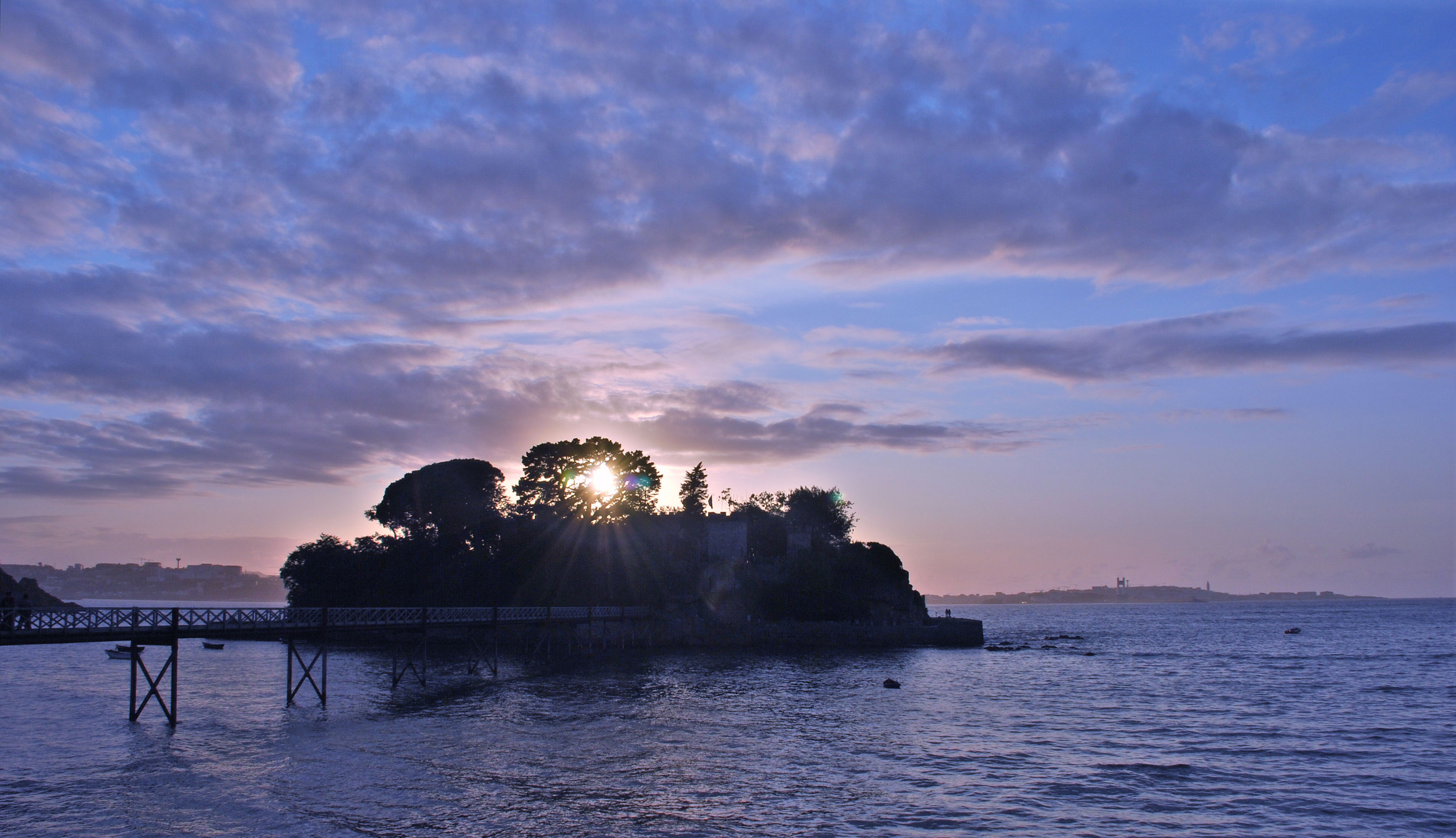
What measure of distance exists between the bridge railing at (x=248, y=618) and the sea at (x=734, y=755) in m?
3.92

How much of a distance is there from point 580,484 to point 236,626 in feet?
222

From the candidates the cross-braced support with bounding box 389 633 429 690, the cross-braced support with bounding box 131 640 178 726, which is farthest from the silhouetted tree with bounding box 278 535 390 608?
the cross-braced support with bounding box 131 640 178 726

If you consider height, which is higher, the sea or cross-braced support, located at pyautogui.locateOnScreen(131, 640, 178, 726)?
cross-braced support, located at pyautogui.locateOnScreen(131, 640, 178, 726)

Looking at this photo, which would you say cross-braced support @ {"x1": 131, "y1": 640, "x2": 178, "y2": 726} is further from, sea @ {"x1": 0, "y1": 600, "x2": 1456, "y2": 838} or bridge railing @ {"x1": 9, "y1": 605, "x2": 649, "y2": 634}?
bridge railing @ {"x1": 9, "y1": 605, "x2": 649, "y2": 634}

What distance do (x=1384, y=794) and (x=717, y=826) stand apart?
20.8 m

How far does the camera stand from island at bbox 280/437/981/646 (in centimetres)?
9012

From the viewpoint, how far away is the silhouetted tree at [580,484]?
10744 centimetres

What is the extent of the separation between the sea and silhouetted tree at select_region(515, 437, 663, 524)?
43811 millimetres

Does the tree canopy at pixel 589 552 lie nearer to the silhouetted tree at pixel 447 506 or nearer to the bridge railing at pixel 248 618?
the silhouetted tree at pixel 447 506

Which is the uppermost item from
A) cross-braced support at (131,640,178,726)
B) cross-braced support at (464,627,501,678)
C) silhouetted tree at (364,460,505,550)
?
silhouetted tree at (364,460,505,550)

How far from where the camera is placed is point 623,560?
94562mm

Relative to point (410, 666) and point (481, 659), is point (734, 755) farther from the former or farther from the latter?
point (481, 659)

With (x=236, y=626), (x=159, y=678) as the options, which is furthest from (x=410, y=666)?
(x=159, y=678)

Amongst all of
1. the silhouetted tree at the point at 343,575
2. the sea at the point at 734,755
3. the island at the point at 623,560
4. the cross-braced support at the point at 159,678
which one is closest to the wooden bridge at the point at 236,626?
the cross-braced support at the point at 159,678
